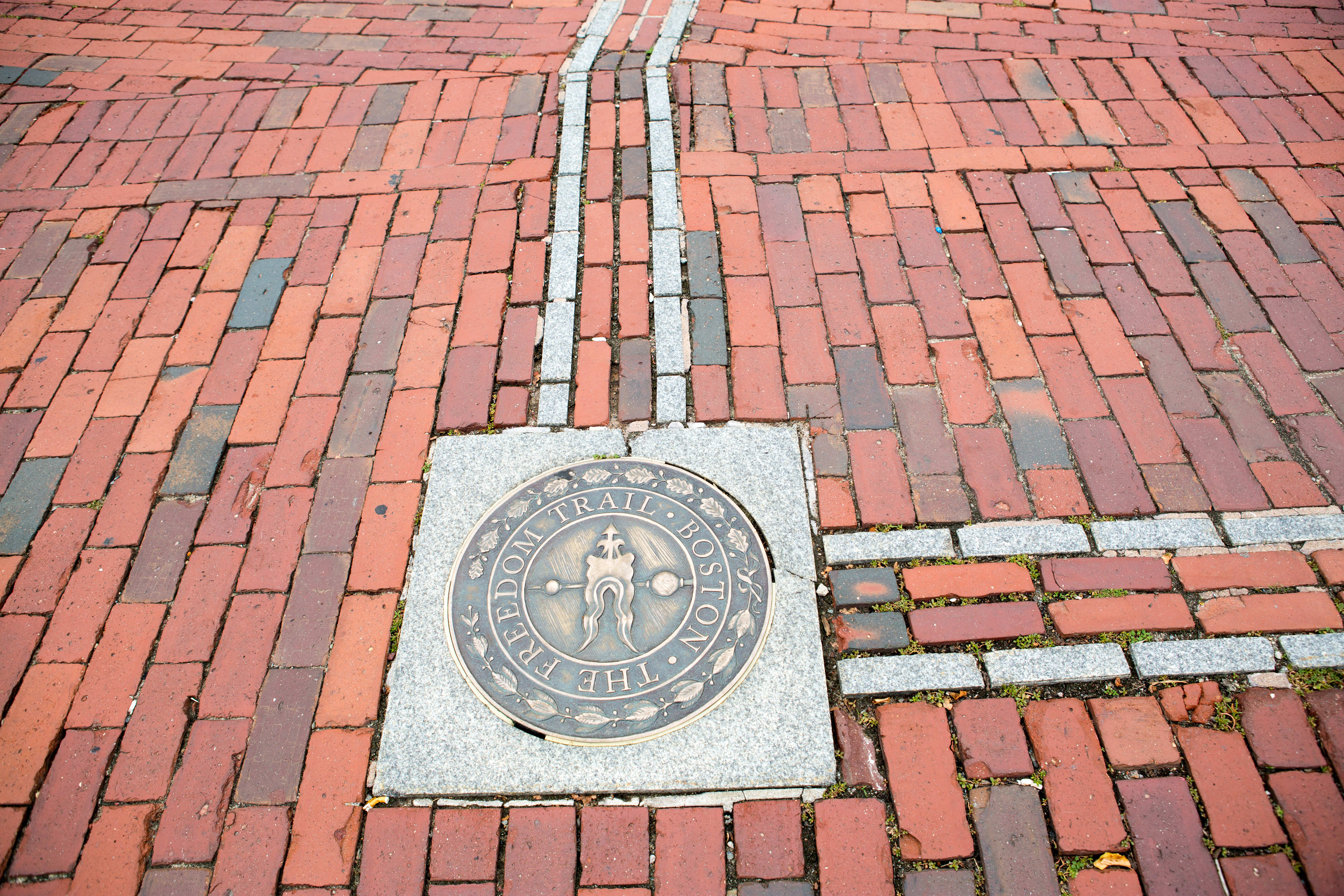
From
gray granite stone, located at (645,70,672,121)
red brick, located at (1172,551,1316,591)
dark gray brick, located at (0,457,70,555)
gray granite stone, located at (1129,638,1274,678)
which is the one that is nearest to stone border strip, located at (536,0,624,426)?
gray granite stone, located at (645,70,672,121)

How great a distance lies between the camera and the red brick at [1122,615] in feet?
7.48

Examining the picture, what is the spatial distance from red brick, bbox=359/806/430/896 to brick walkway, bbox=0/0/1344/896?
0.01 m

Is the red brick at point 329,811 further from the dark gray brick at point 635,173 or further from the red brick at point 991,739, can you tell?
the dark gray brick at point 635,173

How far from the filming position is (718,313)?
9.87ft

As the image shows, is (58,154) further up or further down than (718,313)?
further up

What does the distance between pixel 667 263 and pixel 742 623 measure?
5.19 ft

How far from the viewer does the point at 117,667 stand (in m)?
2.30

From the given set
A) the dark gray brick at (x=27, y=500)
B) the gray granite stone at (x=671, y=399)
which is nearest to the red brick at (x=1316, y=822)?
the gray granite stone at (x=671, y=399)

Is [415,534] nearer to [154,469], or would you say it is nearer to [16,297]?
[154,469]

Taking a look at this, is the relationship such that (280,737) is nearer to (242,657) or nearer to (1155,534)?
(242,657)

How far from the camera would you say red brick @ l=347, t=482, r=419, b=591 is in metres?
2.42

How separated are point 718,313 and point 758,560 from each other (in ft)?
3.54

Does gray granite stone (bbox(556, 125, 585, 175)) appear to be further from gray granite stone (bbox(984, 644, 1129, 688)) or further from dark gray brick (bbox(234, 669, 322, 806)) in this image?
gray granite stone (bbox(984, 644, 1129, 688))

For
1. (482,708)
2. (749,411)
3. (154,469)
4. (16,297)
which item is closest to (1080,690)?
(749,411)
